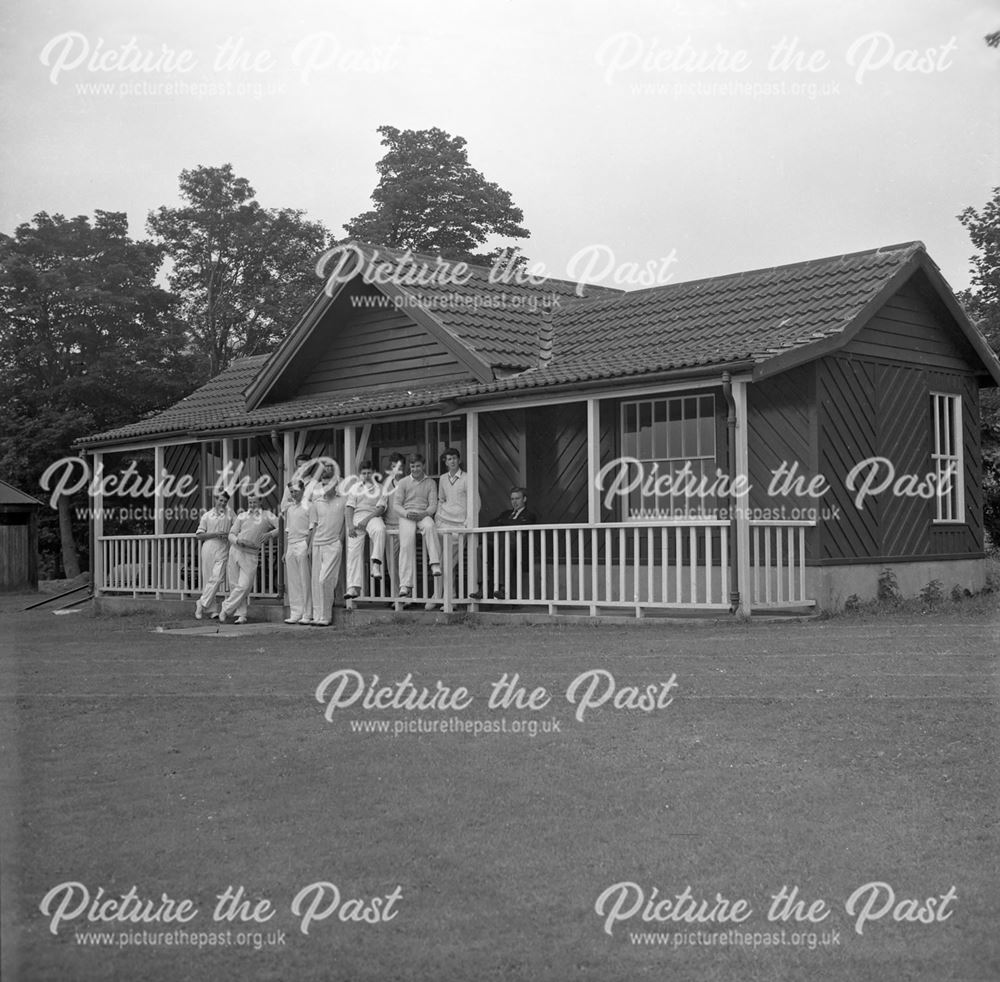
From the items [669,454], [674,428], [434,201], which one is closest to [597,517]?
[669,454]

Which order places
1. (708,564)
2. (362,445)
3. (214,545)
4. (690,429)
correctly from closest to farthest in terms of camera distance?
(708,564) < (690,429) < (362,445) < (214,545)

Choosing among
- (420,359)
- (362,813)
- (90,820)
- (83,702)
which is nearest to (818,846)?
(362,813)

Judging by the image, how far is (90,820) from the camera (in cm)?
693

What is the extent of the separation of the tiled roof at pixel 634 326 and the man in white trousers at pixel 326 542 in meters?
1.37

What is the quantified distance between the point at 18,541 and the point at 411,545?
22.6 m

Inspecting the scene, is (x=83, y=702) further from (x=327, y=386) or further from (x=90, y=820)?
(x=327, y=386)

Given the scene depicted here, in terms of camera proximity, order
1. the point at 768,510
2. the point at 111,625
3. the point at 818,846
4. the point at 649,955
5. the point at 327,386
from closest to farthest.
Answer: the point at 649,955 → the point at 818,846 → the point at 768,510 → the point at 111,625 → the point at 327,386

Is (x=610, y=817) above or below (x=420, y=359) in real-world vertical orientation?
below

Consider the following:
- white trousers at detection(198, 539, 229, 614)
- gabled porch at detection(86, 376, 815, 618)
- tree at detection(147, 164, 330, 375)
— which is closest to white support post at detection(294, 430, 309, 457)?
gabled porch at detection(86, 376, 815, 618)

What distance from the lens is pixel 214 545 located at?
20.5 metres

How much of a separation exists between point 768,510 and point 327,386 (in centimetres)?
877

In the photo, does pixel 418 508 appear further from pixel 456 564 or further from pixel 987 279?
pixel 987 279

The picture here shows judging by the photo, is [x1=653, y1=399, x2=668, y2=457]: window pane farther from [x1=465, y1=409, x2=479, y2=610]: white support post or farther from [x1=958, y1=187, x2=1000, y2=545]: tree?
[x1=958, y1=187, x2=1000, y2=545]: tree

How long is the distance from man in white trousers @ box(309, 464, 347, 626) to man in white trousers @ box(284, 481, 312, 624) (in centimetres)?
13
